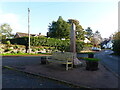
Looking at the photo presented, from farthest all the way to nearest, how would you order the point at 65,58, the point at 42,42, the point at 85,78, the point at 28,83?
the point at 42,42, the point at 65,58, the point at 85,78, the point at 28,83

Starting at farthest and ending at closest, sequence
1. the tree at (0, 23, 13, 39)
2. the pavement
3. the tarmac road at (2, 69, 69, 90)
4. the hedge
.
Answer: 1. the tree at (0, 23, 13, 39)
2. the hedge
3. the pavement
4. the tarmac road at (2, 69, 69, 90)

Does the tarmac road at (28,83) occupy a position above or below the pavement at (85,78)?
below

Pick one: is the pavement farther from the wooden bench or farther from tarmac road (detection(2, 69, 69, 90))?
the wooden bench

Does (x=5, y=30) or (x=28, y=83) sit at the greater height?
(x=5, y=30)

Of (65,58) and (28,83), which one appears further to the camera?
(65,58)

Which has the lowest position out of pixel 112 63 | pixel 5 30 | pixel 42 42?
pixel 112 63

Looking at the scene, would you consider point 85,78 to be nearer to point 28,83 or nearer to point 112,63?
point 28,83

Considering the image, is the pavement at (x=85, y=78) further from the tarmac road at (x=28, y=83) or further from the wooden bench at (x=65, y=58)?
the wooden bench at (x=65, y=58)

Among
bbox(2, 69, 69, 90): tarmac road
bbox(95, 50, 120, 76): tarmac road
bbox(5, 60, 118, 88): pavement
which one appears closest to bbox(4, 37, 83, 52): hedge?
bbox(95, 50, 120, 76): tarmac road

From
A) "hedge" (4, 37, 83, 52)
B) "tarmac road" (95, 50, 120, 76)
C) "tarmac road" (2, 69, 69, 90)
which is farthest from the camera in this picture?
"hedge" (4, 37, 83, 52)

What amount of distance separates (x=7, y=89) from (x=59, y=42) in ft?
80.7

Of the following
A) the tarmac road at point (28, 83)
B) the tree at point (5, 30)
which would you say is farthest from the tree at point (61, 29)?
the tarmac road at point (28, 83)

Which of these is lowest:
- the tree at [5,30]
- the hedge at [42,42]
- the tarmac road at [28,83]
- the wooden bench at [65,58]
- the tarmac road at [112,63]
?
the tarmac road at [112,63]

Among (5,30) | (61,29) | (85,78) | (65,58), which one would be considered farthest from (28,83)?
(5,30)
